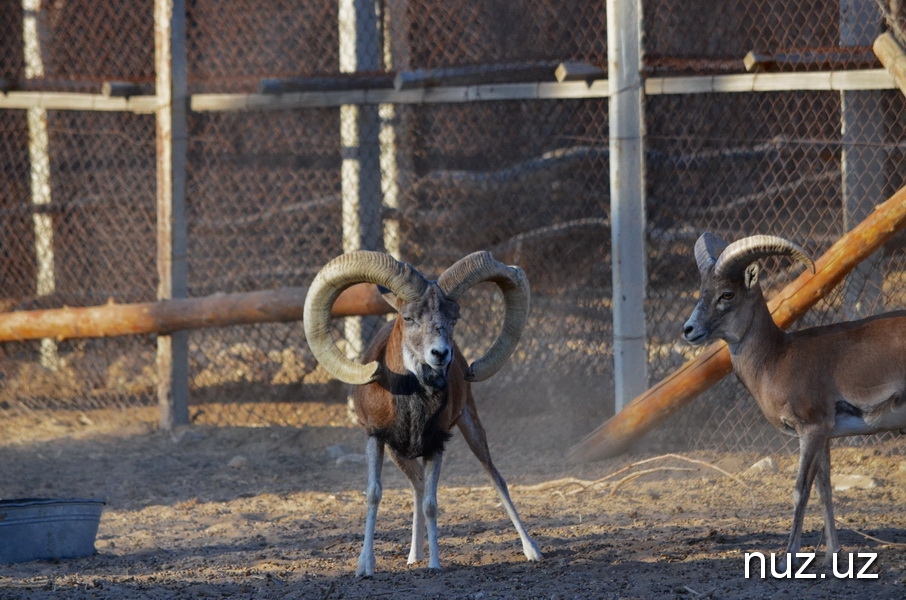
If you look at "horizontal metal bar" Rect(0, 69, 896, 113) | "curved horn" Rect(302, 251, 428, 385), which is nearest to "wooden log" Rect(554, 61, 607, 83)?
"horizontal metal bar" Rect(0, 69, 896, 113)

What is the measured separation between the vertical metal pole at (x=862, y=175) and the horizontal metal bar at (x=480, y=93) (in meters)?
0.32

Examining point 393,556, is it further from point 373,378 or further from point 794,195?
point 794,195

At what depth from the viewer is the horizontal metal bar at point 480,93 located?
8328 mm

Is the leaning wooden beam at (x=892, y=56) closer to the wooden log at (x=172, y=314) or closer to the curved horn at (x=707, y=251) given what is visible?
the curved horn at (x=707, y=251)

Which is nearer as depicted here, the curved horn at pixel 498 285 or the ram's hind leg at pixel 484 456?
the curved horn at pixel 498 285

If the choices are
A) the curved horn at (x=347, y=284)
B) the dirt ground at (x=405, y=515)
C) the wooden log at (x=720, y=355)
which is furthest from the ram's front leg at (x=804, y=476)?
the curved horn at (x=347, y=284)

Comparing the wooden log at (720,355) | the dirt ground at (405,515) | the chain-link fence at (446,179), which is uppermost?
the chain-link fence at (446,179)

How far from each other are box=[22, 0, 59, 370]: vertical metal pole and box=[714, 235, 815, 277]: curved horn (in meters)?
8.27

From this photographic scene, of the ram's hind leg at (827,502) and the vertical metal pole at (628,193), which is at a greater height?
the vertical metal pole at (628,193)

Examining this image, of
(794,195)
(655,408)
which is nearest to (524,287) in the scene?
(655,408)

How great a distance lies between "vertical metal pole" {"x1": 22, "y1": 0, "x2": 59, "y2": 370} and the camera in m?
12.2

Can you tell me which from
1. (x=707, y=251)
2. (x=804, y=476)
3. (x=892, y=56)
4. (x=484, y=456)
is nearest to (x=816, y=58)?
(x=892, y=56)

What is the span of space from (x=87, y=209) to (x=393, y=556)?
7236 mm

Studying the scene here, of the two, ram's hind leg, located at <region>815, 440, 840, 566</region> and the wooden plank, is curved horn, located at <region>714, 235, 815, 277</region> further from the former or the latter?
the wooden plank
